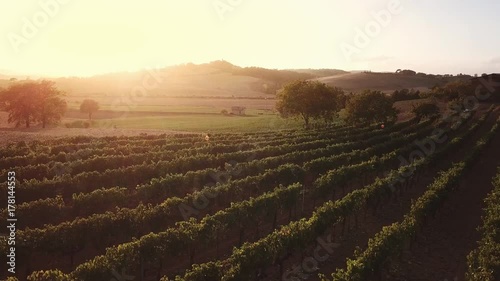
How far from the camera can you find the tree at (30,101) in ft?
229

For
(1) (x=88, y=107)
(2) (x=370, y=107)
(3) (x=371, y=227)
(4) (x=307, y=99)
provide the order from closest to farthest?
(3) (x=371, y=227)
(4) (x=307, y=99)
(2) (x=370, y=107)
(1) (x=88, y=107)

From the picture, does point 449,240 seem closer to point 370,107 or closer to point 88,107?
point 370,107

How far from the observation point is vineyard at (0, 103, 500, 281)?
18.7 meters

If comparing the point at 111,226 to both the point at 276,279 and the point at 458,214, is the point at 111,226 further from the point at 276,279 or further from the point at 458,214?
the point at 458,214

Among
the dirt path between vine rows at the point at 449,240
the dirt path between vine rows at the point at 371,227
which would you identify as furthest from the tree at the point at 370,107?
the dirt path between vine rows at the point at 449,240

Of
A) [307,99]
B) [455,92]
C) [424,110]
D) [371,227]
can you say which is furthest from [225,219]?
[455,92]

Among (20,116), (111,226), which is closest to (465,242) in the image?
(111,226)

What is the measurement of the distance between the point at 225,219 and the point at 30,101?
6189cm

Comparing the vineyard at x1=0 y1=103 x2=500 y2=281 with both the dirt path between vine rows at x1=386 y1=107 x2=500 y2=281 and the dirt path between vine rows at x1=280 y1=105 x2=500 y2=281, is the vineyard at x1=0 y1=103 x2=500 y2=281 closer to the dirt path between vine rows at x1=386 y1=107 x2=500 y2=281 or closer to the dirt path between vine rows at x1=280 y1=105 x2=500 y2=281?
the dirt path between vine rows at x1=280 y1=105 x2=500 y2=281

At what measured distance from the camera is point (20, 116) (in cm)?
7069

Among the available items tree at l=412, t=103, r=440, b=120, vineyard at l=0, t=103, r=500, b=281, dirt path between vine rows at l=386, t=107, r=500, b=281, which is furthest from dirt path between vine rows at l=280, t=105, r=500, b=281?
tree at l=412, t=103, r=440, b=120

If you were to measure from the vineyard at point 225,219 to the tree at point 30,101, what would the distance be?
104ft

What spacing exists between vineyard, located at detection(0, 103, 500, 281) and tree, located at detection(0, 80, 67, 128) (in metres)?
31.6

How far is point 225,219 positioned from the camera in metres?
22.9
